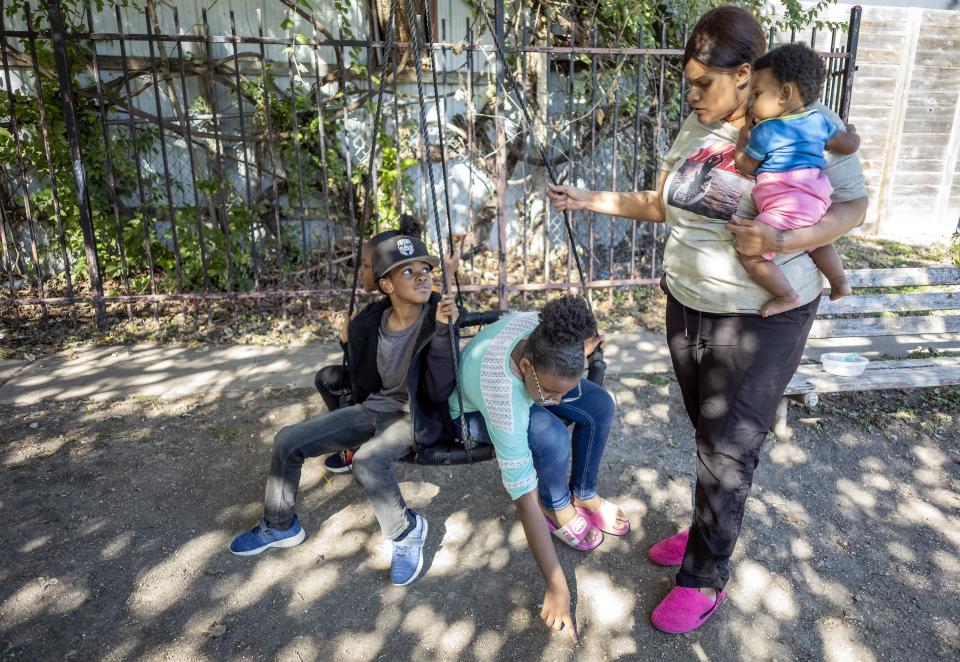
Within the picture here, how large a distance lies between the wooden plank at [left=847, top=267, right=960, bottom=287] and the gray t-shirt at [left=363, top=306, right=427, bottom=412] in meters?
2.80

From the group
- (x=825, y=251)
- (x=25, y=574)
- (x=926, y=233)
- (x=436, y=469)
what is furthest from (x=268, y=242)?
(x=926, y=233)

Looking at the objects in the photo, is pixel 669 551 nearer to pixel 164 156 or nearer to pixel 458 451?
pixel 458 451

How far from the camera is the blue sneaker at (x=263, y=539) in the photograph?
9.81ft

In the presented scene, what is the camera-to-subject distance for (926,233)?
8.62 meters

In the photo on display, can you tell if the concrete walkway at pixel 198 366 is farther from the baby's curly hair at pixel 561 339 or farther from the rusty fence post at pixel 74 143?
the baby's curly hair at pixel 561 339

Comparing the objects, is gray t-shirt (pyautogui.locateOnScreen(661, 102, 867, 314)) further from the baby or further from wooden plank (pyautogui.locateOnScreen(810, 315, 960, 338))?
wooden plank (pyautogui.locateOnScreen(810, 315, 960, 338))

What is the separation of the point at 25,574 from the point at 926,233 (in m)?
9.37

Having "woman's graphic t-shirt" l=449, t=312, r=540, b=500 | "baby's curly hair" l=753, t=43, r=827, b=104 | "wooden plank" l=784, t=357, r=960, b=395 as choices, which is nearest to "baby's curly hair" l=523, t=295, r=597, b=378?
"woman's graphic t-shirt" l=449, t=312, r=540, b=500

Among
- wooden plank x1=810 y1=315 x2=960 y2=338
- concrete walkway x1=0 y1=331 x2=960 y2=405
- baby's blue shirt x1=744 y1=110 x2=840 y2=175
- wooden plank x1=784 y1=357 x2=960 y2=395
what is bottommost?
concrete walkway x1=0 y1=331 x2=960 y2=405

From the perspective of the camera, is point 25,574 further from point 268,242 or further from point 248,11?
point 248,11

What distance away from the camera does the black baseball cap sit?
2.85 metres

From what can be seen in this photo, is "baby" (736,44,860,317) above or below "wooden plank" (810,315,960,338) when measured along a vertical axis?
above

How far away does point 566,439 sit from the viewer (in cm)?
278

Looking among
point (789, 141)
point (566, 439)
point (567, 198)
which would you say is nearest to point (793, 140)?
point (789, 141)
